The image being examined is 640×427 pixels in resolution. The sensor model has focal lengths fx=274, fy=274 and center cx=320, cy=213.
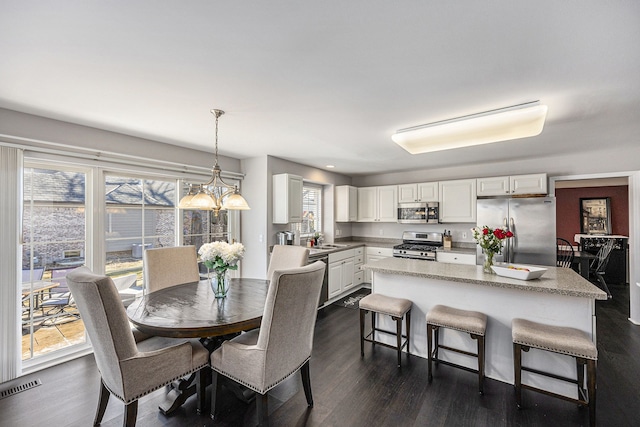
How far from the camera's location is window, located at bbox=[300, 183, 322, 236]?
5.31 m

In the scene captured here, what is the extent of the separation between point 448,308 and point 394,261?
822 mm

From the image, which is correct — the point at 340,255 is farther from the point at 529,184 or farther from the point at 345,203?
the point at 529,184

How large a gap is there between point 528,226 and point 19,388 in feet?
19.3

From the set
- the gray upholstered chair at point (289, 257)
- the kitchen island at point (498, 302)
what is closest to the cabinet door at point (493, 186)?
the kitchen island at point (498, 302)

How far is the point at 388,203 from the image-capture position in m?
5.52

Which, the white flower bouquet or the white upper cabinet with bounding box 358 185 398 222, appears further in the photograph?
the white upper cabinet with bounding box 358 185 398 222

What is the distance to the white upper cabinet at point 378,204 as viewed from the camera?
17.9 ft

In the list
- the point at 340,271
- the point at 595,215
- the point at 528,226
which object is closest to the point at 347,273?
the point at 340,271

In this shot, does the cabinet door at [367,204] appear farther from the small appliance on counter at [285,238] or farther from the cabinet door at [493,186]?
the small appliance on counter at [285,238]

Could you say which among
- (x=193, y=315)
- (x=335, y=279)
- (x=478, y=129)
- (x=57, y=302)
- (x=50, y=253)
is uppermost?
(x=478, y=129)

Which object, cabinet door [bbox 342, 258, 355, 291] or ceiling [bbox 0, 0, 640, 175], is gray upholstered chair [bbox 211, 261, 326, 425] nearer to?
ceiling [bbox 0, 0, 640, 175]

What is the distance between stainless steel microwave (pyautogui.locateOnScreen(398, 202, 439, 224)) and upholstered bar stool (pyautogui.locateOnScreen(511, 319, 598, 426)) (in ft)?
9.50

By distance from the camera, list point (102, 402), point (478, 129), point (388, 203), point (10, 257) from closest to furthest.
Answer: point (102, 402)
point (10, 257)
point (478, 129)
point (388, 203)

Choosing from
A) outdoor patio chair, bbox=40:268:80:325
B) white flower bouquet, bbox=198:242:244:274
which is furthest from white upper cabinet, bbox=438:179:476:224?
outdoor patio chair, bbox=40:268:80:325
